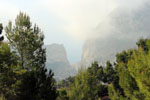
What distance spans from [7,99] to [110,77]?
161 feet

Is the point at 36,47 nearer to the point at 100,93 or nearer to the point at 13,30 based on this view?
the point at 13,30

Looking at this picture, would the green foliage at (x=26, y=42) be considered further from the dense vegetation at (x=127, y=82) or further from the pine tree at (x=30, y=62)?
the dense vegetation at (x=127, y=82)

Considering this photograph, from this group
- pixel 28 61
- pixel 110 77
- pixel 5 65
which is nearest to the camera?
pixel 5 65

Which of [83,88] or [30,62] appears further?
[83,88]

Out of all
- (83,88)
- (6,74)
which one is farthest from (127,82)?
(6,74)

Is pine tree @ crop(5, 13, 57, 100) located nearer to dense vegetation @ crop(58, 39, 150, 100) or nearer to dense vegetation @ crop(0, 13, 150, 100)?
dense vegetation @ crop(0, 13, 150, 100)

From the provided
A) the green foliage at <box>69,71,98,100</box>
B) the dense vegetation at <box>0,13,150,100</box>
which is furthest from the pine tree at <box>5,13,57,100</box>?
the green foliage at <box>69,71,98,100</box>

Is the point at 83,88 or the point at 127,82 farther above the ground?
the point at 83,88

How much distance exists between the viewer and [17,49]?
24.4 metres

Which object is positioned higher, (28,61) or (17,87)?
(28,61)

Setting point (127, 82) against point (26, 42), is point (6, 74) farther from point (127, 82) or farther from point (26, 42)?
point (127, 82)

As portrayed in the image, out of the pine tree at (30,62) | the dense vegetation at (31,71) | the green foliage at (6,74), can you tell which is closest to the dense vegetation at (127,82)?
the dense vegetation at (31,71)

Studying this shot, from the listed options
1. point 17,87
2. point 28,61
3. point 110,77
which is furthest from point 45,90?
point 110,77

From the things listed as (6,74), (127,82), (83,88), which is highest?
(6,74)
